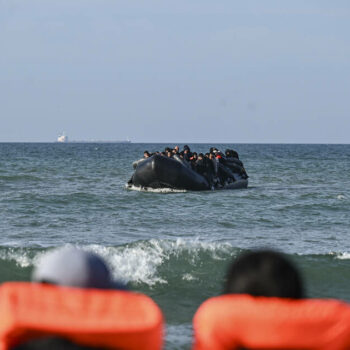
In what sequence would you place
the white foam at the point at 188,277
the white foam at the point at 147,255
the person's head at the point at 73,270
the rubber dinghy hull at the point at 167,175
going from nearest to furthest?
the person's head at the point at 73,270 < the white foam at the point at 188,277 < the white foam at the point at 147,255 < the rubber dinghy hull at the point at 167,175

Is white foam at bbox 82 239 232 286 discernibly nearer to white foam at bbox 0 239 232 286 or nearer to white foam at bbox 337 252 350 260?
white foam at bbox 0 239 232 286

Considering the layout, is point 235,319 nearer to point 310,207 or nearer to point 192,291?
point 192,291

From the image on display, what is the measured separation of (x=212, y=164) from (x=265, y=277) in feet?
85.9

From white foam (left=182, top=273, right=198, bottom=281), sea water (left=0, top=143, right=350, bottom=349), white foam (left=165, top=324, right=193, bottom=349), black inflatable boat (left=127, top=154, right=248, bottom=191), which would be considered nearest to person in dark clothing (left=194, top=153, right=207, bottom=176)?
black inflatable boat (left=127, top=154, right=248, bottom=191)

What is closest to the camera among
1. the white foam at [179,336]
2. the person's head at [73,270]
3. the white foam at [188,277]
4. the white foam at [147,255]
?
the person's head at [73,270]

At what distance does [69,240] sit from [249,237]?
3285 millimetres

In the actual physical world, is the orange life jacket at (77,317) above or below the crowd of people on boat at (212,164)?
above

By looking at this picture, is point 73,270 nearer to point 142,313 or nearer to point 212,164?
point 142,313

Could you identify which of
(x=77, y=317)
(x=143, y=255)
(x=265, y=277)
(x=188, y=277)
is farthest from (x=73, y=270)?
(x=143, y=255)

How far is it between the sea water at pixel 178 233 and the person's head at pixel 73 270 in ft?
16.4

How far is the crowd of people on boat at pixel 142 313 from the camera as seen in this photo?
2143 mm

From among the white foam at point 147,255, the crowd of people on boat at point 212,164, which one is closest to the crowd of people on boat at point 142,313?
the white foam at point 147,255

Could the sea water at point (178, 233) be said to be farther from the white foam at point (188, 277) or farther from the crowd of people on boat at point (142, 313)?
the crowd of people on boat at point (142, 313)

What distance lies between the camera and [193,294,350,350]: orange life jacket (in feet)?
7.26
